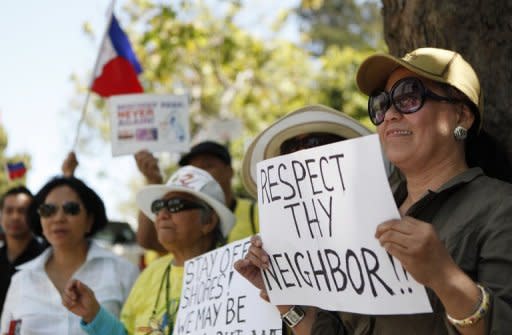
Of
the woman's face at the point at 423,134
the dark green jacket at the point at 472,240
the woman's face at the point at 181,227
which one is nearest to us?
the dark green jacket at the point at 472,240

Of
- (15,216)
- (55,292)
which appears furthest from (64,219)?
(15,216)

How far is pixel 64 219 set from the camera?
17.7 ft

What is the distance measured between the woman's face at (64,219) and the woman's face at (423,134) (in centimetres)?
308

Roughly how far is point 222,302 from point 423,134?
146 centimetres

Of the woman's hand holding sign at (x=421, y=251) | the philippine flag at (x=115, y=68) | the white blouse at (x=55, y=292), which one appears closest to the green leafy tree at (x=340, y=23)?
the philippine flag at (x=115, y=68)

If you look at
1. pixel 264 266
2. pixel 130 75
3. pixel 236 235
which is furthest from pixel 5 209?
pixel 264 266

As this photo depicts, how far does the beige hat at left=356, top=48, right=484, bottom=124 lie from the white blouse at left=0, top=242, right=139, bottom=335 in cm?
277

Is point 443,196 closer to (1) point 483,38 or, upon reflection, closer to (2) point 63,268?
(1) point 483,38

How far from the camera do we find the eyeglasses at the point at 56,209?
5.36 meters

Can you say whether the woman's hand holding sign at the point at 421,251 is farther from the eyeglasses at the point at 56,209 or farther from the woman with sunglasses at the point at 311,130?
the eyeglasses at the point at 56,209

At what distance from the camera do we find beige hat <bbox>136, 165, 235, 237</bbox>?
4621 millimetres

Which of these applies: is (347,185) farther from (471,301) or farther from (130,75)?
(130,75)

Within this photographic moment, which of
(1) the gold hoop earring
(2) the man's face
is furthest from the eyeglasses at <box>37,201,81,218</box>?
(1) the gold hoop earring

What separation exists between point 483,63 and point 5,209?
460cm
